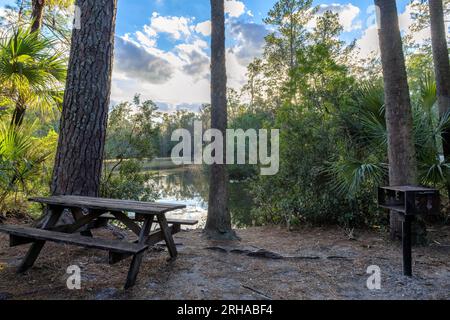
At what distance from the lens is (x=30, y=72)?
3578 millimetres

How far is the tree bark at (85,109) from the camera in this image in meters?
3.21

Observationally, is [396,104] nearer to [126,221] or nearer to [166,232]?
[166,232]

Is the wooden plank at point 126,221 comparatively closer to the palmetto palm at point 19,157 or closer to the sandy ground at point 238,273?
the sandy ground at point 238,273

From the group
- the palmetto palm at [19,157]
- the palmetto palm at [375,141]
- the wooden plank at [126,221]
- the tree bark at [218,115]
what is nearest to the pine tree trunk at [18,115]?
the palmetto palm at [19,157]

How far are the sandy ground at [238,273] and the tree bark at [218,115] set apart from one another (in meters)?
0.43

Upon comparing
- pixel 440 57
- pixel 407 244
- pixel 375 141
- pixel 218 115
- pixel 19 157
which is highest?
pixel 440 57

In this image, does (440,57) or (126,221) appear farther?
(440,57)

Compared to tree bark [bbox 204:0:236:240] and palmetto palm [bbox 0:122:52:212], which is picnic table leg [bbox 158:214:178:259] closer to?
tree bark [bbox 204:0:236:240]

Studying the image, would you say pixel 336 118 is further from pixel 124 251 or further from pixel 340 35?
pixel 340 35

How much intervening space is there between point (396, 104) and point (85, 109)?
4.00 metres

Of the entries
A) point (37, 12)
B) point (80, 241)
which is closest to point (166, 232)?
point (80, 241)

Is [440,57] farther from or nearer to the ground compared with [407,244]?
farther from the ground

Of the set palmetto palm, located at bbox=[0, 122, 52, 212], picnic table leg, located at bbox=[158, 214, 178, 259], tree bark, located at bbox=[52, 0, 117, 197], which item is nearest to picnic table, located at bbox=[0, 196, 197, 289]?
picnic table leg, located at bbox=[158, 214, 178, 259]

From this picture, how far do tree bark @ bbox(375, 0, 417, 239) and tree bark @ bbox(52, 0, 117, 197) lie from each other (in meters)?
3.71
